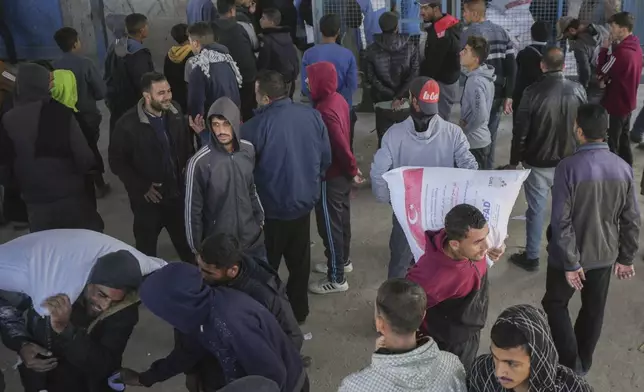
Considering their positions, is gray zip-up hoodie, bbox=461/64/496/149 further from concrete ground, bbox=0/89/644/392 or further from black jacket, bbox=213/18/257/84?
black jacket, bbox=213/18/257/84

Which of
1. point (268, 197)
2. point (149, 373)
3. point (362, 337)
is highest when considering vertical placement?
point (268, 197)

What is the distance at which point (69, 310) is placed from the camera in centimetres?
284

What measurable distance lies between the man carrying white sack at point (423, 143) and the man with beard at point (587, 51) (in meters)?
2.69

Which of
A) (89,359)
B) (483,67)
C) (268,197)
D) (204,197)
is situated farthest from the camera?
(483,67)

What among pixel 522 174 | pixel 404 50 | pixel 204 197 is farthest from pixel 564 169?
pixel 404 50

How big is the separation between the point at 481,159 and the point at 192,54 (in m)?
2.68

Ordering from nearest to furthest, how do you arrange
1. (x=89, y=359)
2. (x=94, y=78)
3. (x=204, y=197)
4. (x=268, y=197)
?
(x=89, y=359)
(x=204, y=197)
(x=268, y=197)
(x=94, y=78)

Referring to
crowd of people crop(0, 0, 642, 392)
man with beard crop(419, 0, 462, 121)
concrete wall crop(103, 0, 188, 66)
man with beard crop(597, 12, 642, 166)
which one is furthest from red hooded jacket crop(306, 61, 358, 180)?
concrete wall crop(103, 0, 188, 66)

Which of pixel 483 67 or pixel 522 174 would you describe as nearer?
pixel 522 174

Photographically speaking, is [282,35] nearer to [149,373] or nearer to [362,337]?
[362,337]

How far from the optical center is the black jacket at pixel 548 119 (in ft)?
14.7

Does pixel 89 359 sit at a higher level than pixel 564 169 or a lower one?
lower

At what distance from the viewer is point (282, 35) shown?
22.1ft

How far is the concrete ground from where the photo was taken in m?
3.95
